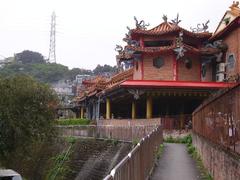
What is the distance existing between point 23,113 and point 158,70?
16208 millimetres

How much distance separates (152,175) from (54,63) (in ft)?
540

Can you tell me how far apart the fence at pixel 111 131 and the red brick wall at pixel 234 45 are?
1200 centimetres

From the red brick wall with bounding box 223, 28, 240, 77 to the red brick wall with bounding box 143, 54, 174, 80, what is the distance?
5.79 meters

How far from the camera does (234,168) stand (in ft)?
34.9

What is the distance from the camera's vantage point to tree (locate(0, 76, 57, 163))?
34500mm

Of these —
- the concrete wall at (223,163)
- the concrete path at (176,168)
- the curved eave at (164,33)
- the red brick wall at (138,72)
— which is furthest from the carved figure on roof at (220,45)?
the concrete wall at (223,163)

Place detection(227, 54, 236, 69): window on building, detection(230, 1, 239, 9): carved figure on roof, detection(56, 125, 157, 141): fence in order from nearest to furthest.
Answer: detection(56, 125, 157, 141): fence < detection(227, 54, 236, 69): window on building < detection(230, 1, 239, 9): carved figure on roof

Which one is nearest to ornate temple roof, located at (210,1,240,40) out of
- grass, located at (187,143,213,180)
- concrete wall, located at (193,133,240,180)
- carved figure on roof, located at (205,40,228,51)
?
carved figure on roof, located at (205,40,228,51)

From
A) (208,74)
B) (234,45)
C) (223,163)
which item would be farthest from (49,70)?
(223,163)

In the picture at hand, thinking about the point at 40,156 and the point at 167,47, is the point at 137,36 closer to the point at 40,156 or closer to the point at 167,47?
the point at 167,47

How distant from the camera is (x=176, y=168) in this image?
18734mm

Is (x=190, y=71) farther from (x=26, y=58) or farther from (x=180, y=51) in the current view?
(x=26, y=58)

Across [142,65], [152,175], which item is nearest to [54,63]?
[142,65]

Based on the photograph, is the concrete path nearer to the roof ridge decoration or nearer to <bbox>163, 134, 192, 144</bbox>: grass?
<bbox>163, 134, 192, 144</bbox>: grass
